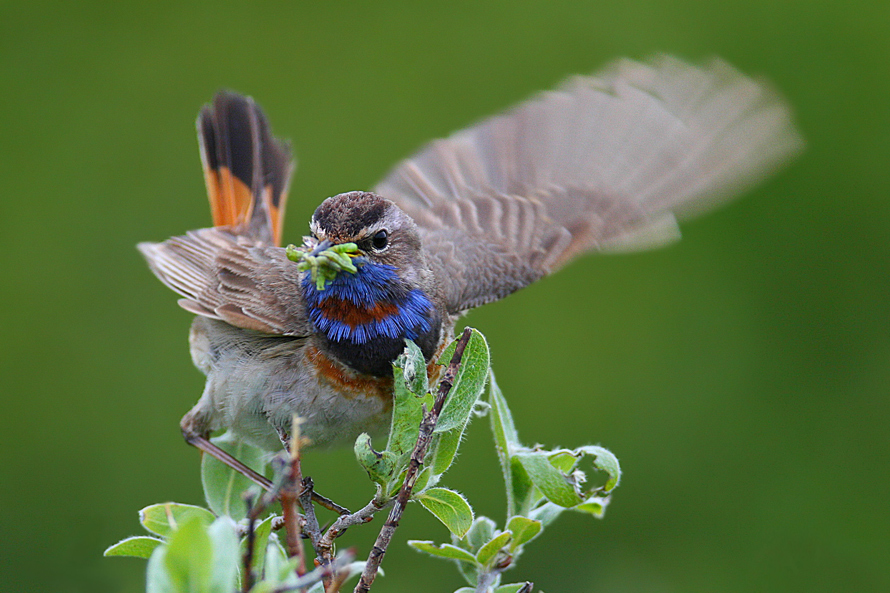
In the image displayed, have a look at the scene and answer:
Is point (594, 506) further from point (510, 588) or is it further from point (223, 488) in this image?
point (223, 488)

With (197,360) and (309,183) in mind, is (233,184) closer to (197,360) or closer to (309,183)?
(197,360)

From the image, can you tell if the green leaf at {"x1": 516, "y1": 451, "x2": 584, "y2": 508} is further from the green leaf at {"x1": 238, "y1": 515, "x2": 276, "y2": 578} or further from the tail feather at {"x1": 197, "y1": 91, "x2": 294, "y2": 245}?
the tail feather at {"x1": 197, "y1": 91, "x2": 294, "y2": 245}

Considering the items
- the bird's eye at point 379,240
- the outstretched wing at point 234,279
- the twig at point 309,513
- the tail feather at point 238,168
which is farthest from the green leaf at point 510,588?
the tail feather at point 238,168

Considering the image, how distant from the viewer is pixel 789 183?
5914 mm

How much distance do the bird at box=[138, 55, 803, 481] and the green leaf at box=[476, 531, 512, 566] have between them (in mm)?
962

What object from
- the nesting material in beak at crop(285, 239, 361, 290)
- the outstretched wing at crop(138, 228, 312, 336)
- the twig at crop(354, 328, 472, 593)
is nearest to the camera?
the twig at crop(354, 328, 472, 593)

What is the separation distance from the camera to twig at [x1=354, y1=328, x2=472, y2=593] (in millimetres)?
1643

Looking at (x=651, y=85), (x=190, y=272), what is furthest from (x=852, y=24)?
(x=190, y=272)

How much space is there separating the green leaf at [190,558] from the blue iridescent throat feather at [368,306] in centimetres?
172

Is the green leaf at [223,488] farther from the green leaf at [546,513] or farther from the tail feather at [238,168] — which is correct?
the tail feather at [238,168]

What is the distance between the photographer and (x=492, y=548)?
2.02 meters

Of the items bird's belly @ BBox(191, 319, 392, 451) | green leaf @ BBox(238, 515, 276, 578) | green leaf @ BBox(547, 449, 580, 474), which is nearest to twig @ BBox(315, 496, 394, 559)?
green leaf @ BBox(238, 515, 276, 578)

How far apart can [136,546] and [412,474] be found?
613 mm

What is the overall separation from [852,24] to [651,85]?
249cm
